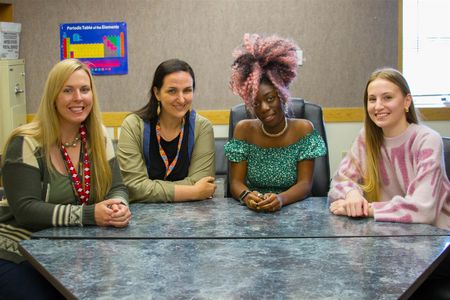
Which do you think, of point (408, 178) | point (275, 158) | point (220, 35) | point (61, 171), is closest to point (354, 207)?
point (408, 178)

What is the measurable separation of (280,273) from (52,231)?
88 centimetres

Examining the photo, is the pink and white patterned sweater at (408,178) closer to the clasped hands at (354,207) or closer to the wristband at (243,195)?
the clasped hands at (354,207)

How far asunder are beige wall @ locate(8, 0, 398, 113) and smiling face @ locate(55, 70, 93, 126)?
203 cm

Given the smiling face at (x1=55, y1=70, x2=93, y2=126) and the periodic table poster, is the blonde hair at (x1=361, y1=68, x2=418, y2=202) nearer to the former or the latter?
the smiling face at (x1=55, y1=70, x2=93, y2=126)

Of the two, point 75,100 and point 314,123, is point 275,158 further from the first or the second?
point 75,100

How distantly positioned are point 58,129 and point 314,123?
134cm

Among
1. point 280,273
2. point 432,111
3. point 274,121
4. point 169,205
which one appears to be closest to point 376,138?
point 274,121

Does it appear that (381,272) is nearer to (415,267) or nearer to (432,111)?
(415,267)

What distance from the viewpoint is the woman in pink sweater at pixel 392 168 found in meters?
2.27

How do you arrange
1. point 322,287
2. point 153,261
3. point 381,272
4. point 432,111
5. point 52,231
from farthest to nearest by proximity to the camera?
point 432,111 → point 52,231 → point 153,261 → point 381,272 → point 322,287

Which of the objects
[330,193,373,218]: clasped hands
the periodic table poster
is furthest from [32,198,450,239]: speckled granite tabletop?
the periodic table poster

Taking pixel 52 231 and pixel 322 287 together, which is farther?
pixel 52 231

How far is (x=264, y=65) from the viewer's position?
9.12 ft

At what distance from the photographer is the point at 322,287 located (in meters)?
1.56
